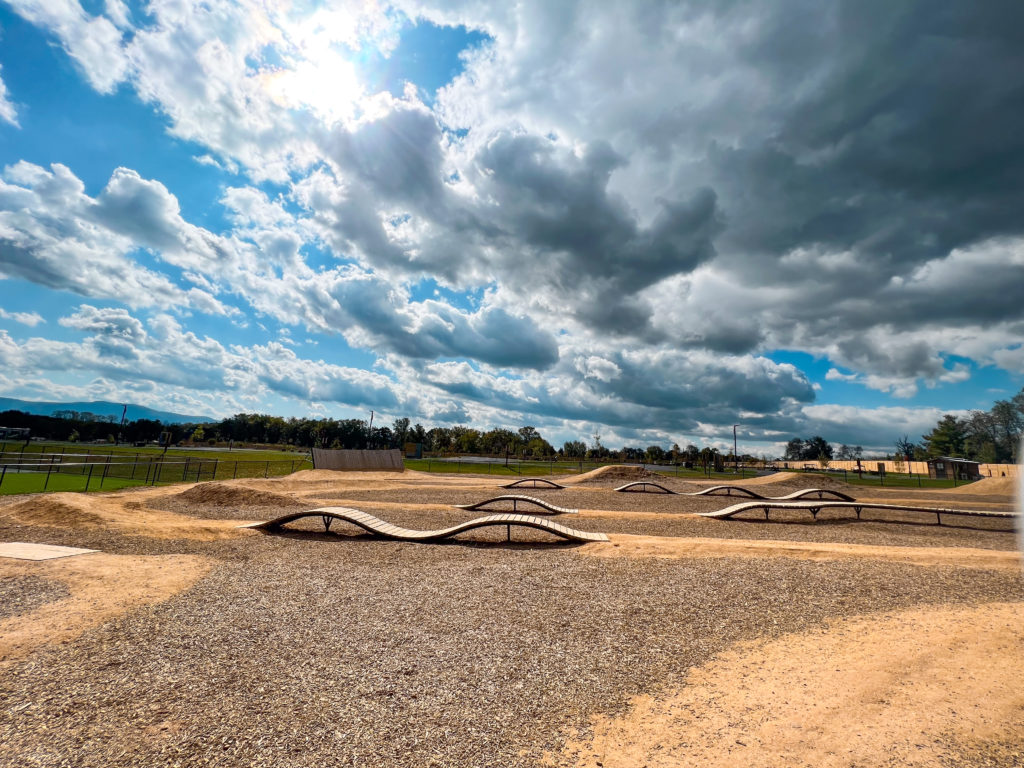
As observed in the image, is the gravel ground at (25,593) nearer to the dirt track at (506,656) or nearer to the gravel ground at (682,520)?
the dirt track at (506,656)

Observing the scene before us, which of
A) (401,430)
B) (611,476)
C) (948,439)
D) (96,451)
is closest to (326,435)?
(401,430)

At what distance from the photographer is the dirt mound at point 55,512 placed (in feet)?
42.4

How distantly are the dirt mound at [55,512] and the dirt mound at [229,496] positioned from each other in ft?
15.5

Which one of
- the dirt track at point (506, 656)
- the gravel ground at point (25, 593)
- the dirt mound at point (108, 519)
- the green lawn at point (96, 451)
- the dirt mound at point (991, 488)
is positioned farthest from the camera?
the green lawn at point (96, 451)

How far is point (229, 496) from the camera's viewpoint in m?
19.4

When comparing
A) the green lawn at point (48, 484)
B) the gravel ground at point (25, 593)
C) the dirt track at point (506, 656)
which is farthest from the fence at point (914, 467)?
the green lawn at point (48, 484)

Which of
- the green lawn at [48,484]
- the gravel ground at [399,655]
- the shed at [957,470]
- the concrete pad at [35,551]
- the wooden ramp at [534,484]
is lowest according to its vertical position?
the green lawn at [48,484]

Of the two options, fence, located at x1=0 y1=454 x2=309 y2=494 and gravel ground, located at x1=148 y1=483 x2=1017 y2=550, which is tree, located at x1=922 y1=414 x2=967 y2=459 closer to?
gravel ground, located at x1=148 y1=483 x2=1017 y2=550

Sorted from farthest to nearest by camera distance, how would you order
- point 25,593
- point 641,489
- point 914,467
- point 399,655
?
1. point 914,467
2. point 641,489
3. point 25,593
4. point 399,655

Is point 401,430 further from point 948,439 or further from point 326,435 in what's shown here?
point 948,439

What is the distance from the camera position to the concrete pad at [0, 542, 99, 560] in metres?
9.44

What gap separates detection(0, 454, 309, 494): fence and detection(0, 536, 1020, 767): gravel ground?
1593cm

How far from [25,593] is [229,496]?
504 inches

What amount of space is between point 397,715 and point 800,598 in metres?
6.60
